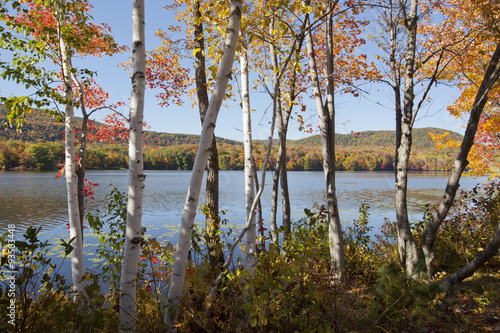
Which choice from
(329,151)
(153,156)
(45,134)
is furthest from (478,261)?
(153,156)

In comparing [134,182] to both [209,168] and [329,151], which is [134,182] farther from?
[329,151]

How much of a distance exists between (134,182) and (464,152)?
4.02 m

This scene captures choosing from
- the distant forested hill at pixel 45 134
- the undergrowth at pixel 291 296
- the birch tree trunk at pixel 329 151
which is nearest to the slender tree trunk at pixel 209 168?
the undergrowth at pixel 291 296

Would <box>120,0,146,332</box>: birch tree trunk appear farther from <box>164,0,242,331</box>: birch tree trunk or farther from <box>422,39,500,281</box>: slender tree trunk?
<box>422,39,500,281</box>: slender tree trunk

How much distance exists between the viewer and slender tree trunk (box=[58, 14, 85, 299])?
308 cm

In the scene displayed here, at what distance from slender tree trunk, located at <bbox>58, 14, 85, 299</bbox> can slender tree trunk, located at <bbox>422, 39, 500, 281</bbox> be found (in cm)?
455

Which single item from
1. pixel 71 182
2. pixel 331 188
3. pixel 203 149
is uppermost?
pixel 203 149

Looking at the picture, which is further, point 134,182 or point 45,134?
point 45,134

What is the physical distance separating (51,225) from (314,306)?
1021cm

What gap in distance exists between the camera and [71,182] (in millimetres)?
3154

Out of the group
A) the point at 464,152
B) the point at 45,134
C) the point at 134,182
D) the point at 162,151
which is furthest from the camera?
the point at 162,151

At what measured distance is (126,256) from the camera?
214cm

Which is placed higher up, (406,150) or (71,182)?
(406,150)

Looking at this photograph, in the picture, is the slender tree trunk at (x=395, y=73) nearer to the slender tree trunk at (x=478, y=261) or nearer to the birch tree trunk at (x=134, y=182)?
the slender tree trunk at (x=478, y=261)
